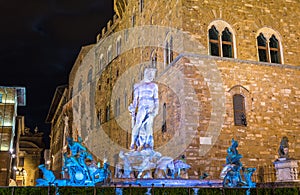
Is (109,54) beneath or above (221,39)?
above

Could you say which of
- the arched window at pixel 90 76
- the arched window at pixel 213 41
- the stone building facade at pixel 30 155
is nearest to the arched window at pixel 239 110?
the arched window at pixel 213 41

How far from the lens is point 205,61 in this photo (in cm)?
1455

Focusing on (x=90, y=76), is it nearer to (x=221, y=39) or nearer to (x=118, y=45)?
(x=118, y=45)

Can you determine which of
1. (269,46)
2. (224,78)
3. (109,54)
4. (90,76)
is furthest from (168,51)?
(90,76)

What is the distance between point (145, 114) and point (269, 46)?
24.1 feet

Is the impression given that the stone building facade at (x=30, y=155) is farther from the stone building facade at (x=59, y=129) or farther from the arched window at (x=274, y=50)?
the arched window at (x=274, y=50)

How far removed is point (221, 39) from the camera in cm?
1517

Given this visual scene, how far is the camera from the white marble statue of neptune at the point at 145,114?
36.9 ft

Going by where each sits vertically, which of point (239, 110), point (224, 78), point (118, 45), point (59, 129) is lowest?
point (239, 110)

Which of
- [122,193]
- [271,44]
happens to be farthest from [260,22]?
[122,193]

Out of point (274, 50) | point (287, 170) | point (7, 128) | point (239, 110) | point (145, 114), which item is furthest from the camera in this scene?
point (7, 128)

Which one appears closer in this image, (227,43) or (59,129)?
(227,43)

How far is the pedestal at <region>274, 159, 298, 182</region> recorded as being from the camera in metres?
11.5

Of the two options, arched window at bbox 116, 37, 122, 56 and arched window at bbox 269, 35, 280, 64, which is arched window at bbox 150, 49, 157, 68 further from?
arched window at bbox 116, 37, 122, 56
